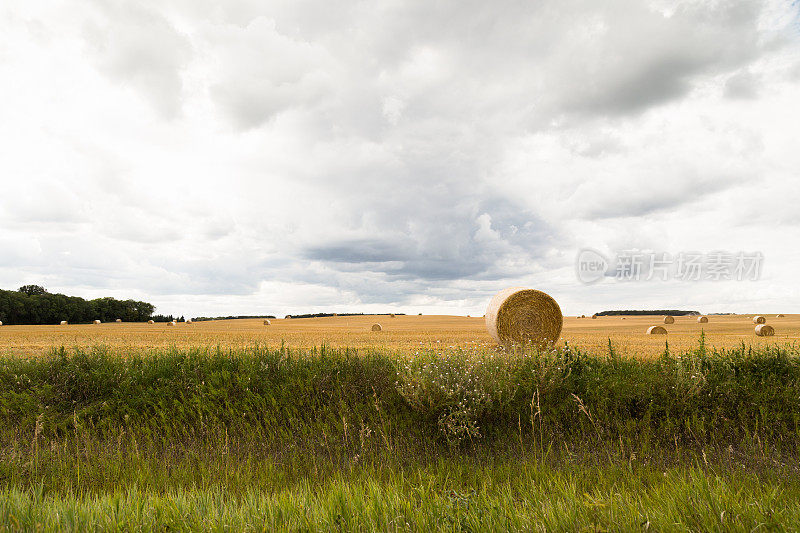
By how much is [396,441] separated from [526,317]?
15.4 metres

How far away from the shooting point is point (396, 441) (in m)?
6.59

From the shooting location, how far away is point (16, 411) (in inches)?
341

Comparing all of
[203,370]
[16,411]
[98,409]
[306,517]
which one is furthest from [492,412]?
[16,411]

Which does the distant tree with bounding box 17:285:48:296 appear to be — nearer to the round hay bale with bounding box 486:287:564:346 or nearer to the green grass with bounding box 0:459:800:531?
the round hay bale with bounding box 486:287:564:346

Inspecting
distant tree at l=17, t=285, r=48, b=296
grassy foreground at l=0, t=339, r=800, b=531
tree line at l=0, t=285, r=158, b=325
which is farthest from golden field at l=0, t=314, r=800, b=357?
distant tree at l=17, t=285, r=48, b=296

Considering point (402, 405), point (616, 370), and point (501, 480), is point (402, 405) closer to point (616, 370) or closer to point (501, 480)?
point (501, 480)

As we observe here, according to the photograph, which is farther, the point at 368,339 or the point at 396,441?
the point at 368,339

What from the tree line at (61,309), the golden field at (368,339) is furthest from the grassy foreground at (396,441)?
the tree line at (61,309)

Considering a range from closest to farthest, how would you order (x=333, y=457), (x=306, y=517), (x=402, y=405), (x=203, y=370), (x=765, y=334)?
(x=306, y=517), (x=333, y=457), (x=402, y=405), (x=203, y=370), (x=765, y=334)

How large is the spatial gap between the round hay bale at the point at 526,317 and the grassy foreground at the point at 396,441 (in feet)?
36.0

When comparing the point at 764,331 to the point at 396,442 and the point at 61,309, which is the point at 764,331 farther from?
the point at 61,309

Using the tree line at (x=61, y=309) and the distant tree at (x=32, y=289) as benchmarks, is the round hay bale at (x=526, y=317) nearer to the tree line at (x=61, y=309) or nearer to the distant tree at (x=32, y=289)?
the tree line at (x=61, y=309)

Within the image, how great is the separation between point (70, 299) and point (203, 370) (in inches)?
3070

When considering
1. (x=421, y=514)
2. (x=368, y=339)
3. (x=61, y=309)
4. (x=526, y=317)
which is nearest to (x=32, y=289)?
(x=61, y=309)
